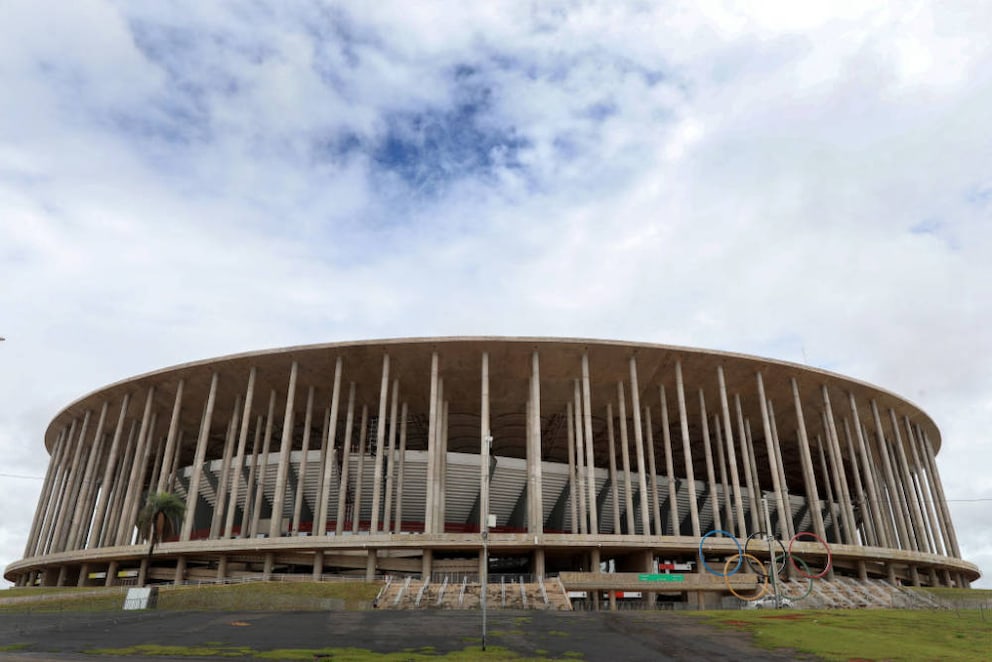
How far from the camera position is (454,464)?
56.6 m

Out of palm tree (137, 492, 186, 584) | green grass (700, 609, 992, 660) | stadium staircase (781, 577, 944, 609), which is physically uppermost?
palm tree (137, 492, 186, 584)

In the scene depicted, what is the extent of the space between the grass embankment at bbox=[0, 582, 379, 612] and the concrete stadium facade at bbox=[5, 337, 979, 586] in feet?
20.7

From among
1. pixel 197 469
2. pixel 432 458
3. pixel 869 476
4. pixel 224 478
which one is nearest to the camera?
pixel 432 458

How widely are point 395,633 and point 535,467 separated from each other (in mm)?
26602

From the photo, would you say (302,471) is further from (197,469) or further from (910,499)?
(910,499)

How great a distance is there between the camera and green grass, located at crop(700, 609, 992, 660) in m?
19.4

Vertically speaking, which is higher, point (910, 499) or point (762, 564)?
point (910, 499)

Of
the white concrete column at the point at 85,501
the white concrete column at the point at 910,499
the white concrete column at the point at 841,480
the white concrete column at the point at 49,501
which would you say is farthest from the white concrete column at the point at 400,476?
the white concrete column at the point at 910,499

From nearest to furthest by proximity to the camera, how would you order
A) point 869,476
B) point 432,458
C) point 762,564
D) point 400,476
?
point 762,564 < point 432,458 < point 400,476 < point 869,476

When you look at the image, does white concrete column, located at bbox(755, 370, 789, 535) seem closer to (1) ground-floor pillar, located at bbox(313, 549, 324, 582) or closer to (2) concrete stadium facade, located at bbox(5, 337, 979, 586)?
(2) concrete stadium facade, located at bbox(5, 337, 979, 586)

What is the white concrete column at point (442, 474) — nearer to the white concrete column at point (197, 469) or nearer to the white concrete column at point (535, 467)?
the white concrete column at point (535, 467)

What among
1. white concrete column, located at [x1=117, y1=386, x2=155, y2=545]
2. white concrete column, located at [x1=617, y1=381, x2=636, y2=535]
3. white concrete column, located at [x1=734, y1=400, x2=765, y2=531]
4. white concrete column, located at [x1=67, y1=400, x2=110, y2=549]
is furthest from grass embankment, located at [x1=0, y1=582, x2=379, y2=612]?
white concrete column, located at [x1=734, y1=400, x2=765, y2=531]

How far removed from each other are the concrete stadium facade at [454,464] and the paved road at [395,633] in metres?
14.6

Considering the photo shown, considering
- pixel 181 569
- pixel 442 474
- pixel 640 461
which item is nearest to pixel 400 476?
pixel 442 474
